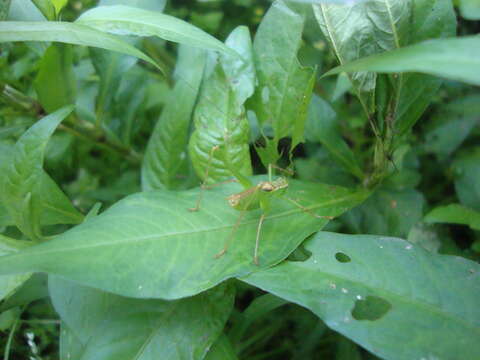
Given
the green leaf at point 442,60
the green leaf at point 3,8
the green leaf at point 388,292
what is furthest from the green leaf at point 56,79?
the green leaf at point 442,60

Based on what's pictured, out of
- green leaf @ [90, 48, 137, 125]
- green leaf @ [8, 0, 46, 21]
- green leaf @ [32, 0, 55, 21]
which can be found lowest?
green leaf @ [90, 48, 137, 125]

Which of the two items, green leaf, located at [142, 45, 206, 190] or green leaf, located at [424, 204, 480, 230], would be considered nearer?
green leaf, located at [424, 204, 480, 230]

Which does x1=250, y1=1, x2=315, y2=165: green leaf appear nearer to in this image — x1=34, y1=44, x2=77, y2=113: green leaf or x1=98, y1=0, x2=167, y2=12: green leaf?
x1=98, y1=0, x2=167, y2=12: green leaf

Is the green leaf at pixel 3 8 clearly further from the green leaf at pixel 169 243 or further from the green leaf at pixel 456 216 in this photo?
the green leaf at pixel 456 216

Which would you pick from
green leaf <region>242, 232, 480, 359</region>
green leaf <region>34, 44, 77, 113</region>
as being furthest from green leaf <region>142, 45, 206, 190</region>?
green leaf <region>242, 232, 480, 359</region>

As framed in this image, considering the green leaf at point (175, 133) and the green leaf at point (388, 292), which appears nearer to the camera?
the green leaf at point (388, 292)

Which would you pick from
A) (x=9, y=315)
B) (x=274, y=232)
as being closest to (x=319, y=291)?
(x=274, y=232)
